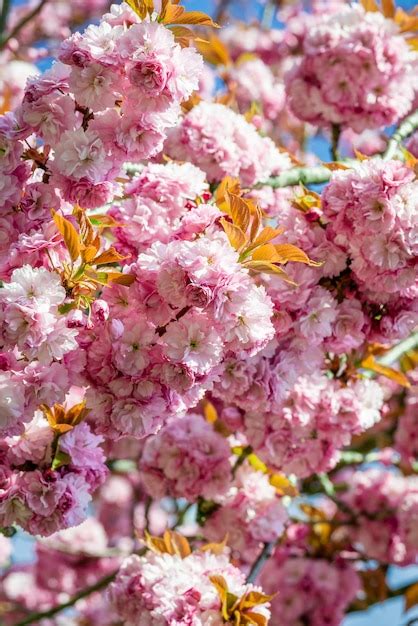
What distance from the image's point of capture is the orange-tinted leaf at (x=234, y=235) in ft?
5.37

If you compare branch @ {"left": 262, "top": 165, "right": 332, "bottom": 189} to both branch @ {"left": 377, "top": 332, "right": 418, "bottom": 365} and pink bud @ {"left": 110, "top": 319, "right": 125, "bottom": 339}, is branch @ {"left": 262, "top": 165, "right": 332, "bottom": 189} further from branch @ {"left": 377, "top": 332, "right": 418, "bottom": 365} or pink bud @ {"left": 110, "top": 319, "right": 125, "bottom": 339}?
pink bud @ {"left": 110, "top": 319, "right": 125, "bottom": 339}

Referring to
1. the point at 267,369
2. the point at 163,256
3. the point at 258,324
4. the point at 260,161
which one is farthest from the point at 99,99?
the point at 260,161

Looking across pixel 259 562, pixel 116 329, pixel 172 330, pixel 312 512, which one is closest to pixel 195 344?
pixel 172 330

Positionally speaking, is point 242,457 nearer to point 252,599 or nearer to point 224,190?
point 252,599

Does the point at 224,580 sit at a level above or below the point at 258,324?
below

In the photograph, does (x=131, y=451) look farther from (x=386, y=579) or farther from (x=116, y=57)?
(x=116, y=57)

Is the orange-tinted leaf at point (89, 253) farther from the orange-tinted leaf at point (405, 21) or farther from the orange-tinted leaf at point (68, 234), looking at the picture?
the orange-tinted leaf at point (405, 21)

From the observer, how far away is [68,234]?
5.24 feet

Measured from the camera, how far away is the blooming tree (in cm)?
162

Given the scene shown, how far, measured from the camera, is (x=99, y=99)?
165 centimetres

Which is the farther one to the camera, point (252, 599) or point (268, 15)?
point (268, 15)

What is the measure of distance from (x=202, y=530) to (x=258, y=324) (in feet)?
4.18

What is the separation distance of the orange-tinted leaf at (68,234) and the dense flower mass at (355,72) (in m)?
1.59

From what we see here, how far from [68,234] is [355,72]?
160 cm
